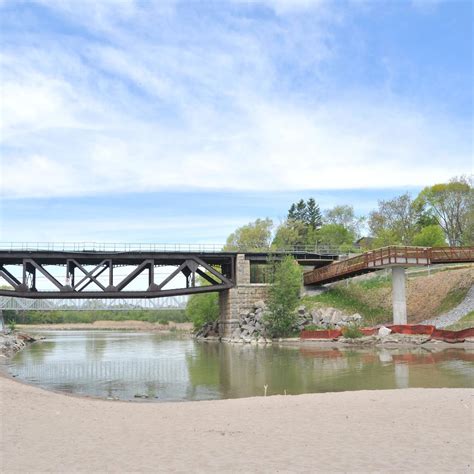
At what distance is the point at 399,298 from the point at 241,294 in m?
21.6

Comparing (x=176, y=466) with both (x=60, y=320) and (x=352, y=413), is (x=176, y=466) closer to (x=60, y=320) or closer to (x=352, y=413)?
(x=352, y=413)

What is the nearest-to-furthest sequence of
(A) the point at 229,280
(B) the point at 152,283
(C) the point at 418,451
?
(C) the point at 418,451, (B) the point at 152,283, (A) the point at 229,280

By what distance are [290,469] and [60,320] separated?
598ft

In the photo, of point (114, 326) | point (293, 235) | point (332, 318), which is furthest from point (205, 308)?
point (114, 326)

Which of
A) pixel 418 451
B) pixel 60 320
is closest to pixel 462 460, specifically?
pixel 418 451

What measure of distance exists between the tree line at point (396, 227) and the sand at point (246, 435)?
65443mm

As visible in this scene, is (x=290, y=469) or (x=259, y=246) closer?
(x=290, y=469)

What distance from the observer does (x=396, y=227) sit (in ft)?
324

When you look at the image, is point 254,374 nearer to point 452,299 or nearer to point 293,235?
point 452,299

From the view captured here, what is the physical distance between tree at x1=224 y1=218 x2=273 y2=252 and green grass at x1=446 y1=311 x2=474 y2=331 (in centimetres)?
5563

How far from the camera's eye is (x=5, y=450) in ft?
34.6

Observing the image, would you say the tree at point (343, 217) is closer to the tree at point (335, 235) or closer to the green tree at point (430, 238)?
the tree at point (335, 235)

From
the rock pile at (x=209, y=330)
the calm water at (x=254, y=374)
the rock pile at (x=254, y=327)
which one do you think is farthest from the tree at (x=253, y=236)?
the calm water at (x=254, y=374)

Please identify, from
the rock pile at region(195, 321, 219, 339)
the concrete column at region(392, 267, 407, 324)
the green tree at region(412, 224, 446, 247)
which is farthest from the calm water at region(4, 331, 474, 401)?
the green tree at region(412, 224, 446, 247)
